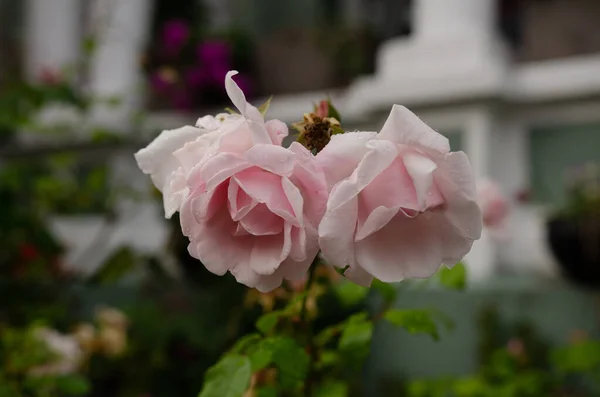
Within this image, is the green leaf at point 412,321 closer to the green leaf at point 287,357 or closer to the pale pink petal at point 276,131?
the green leaf at point 287,357

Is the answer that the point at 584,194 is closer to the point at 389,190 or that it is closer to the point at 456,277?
the point at 456,277

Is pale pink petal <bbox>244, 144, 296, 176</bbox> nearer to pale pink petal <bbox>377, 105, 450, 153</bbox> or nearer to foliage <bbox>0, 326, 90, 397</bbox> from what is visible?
pale pink petal <bbox>377, 105, 450, 153</bbox>

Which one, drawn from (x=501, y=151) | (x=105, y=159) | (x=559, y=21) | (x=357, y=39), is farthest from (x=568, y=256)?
(x=105, y=159)

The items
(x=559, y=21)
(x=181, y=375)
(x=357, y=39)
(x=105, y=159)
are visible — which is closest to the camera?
(x=181, y=375)

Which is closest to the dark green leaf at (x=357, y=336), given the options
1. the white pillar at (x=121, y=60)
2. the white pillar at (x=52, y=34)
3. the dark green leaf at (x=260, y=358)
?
the dark green leaf at (x=260, y=358)

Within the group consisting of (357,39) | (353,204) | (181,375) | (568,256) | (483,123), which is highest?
(353,204)

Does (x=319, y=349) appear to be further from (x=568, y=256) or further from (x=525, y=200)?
(x=525, y=200)

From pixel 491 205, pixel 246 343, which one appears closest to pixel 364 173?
pixel 246 343
